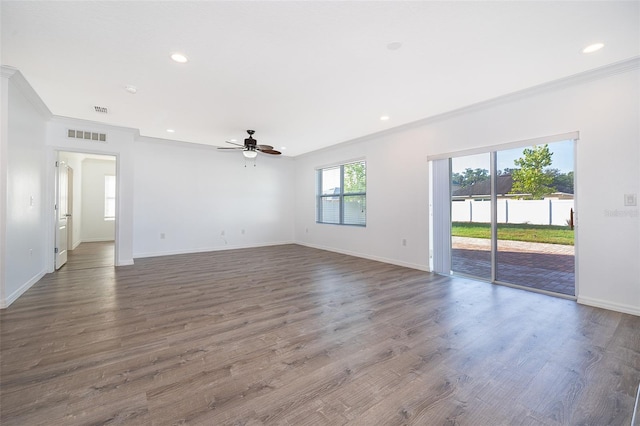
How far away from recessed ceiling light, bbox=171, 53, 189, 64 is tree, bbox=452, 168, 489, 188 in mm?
4150

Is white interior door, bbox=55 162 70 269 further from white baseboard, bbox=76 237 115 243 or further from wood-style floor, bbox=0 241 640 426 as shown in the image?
white baseboard, bbox=76 237 115 243

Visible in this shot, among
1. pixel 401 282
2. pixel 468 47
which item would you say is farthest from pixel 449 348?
pixel 468 47

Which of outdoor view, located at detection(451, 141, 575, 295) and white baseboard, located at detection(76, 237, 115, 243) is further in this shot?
white baseboard, located at detection(76, 237, 115, 243)

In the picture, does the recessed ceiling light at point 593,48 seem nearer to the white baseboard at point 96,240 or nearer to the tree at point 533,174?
the tree at point 533,174

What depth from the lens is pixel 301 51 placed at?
2.56 m

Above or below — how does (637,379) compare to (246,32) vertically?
below

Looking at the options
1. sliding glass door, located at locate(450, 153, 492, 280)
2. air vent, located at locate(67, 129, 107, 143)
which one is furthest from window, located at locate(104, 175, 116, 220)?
sliding glass door, located at locate(450, 153, 492, 280)

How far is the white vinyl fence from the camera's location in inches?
136

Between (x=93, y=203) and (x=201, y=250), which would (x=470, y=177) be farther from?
(x=93, y=203)

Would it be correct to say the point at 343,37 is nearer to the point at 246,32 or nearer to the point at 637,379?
the point at 246,32

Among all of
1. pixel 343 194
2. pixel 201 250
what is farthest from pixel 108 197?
pixel 343 194

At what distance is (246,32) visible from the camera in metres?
2.30

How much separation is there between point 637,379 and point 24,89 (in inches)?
259

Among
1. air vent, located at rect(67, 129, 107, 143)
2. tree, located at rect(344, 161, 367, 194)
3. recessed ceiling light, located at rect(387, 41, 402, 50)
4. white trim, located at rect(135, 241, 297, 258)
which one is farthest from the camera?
tree, located at rect(344, 161, 367, 194)
